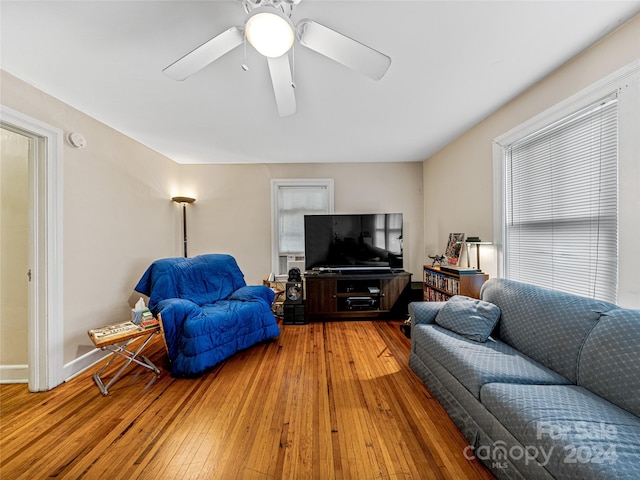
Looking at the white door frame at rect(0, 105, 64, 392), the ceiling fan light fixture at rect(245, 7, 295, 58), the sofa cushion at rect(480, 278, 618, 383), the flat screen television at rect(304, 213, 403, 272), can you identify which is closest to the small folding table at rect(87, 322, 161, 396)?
the white door frame at rect(0, 105, 64, 392)

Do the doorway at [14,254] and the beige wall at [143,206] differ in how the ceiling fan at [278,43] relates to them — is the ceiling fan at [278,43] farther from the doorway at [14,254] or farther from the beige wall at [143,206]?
the doorway at [14,254]

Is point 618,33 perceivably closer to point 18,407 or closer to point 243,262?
point 243,262

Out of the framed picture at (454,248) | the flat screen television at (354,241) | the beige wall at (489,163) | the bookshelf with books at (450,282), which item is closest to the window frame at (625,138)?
the beige wall at (489,163)

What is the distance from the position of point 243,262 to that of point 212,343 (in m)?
1.84

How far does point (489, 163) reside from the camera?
2479mm

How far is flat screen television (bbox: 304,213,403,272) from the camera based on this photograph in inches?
139

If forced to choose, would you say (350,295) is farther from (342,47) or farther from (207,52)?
(207,52)

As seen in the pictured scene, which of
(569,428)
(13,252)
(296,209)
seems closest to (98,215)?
(13,252)

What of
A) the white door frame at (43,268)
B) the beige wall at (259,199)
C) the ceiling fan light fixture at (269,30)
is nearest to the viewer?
the ceiling fan light fixture at (269,30)

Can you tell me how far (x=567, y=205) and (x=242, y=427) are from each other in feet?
9.14

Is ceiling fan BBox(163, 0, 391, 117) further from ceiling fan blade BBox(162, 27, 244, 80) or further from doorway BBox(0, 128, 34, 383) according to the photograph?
doorway BBox(0, 128, 34, 383)

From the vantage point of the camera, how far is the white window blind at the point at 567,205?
1.55m

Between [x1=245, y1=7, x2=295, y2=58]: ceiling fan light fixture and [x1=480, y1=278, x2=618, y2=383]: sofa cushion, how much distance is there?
216 centimetres

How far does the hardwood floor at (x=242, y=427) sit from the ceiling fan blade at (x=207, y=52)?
6.99ft
